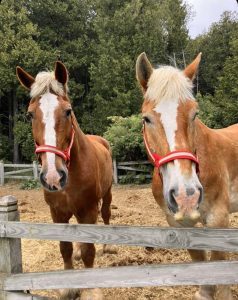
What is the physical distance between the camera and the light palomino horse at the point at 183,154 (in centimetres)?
215

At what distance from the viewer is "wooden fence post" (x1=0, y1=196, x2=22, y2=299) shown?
2.96m

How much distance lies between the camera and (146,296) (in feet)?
12.5

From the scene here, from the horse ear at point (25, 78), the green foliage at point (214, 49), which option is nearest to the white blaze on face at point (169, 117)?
the horse ear at point (25, 78)

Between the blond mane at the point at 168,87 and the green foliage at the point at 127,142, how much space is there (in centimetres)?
1108

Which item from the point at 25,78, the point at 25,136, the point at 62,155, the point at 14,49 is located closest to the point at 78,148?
the point at 62,155

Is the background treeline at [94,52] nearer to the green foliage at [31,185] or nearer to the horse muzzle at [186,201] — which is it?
the green foliage at [31,185]

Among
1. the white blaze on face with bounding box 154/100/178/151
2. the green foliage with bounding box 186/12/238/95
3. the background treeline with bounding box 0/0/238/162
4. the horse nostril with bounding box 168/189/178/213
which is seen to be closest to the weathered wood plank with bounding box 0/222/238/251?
the horse nostril with bounding box 168/189/178/213

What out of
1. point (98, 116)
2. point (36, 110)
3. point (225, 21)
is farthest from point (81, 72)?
point (36, 110)

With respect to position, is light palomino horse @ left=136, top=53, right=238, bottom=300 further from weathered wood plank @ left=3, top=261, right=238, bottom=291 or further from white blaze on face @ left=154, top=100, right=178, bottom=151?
weathered wood plank @ left=3, top=261, right=238, bottom=291

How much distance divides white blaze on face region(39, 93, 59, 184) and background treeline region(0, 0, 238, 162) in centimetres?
1355

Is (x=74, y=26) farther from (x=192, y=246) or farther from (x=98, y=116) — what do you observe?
(x=192, y=246)

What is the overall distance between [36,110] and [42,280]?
1441mm

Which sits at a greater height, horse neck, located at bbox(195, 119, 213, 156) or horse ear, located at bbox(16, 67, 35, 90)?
horse ear, located at bbox(16, 67, 35, 90)

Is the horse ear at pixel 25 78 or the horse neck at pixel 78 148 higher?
the horse ear at pixel 25 78
